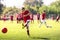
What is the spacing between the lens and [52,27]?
5320 millimetres

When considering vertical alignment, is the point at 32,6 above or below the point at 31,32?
above

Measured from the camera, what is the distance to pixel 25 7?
17.5 feet

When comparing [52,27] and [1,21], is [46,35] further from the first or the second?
[1,21]

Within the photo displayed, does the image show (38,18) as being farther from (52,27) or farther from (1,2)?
(1,2)

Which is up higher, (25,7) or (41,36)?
(25,7)

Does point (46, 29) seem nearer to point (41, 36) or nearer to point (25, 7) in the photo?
point (41, 36)

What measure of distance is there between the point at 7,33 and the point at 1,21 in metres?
0.20

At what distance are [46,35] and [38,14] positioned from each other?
0.34m

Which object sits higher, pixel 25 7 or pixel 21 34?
pixel 25 7

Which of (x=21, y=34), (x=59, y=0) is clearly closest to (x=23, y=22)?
(x=21, y=34)

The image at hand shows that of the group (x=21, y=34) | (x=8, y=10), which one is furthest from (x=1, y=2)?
(x=21, y=34)

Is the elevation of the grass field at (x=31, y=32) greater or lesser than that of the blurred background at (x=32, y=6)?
lesser

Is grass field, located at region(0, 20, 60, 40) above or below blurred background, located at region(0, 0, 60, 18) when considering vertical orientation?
below

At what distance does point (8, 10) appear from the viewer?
17.5 ft
